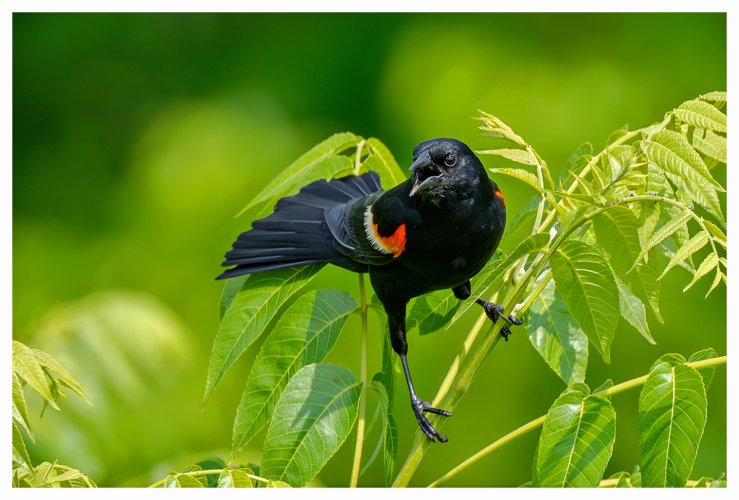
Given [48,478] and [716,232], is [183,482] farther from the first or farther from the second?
[716,232]

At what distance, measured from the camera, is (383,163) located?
6.51 ft

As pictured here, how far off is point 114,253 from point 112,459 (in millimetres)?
1663

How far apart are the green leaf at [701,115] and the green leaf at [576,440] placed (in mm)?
515

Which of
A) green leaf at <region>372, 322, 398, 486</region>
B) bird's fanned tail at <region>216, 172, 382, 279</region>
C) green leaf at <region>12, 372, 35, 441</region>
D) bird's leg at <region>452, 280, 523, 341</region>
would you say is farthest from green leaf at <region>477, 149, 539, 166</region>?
green leaf at <region>12, 372, 35, 441</region>

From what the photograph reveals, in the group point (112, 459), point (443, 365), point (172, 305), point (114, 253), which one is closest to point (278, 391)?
point (112, 459)

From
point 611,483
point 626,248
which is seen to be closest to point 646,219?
point 626,248

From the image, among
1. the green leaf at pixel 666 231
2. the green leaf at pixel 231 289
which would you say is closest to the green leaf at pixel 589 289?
the green leaf at pixel 666 231

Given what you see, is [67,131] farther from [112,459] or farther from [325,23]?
[112,459]

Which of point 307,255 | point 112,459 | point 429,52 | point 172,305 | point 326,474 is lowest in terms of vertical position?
point 326,474

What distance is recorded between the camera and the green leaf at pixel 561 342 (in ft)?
5.19

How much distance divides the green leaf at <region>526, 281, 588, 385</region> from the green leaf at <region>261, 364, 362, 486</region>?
0.41m

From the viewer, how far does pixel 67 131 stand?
4887 millimetres

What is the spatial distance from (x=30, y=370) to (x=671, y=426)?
1002mm

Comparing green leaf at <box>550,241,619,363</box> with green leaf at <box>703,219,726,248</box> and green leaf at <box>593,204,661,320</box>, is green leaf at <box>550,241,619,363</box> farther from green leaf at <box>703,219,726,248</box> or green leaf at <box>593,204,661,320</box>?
green leaf at <box>703,219,726,248</box>
